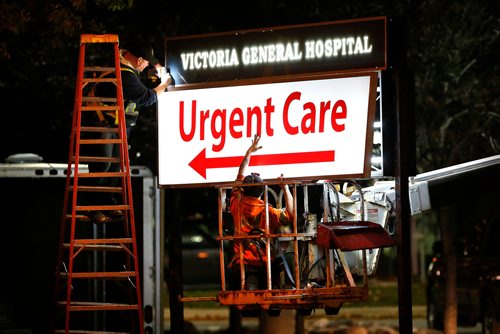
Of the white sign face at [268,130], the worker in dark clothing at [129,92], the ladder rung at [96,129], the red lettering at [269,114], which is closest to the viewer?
the white sign face at [268,130]

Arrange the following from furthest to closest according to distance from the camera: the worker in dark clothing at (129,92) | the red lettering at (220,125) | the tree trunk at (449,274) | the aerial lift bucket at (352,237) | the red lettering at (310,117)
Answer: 1. the tree trunk at (449,274)
2. the worker in dark clothing at (129,92)
3. the red lettering at (220,125)
4. the red lettering at (310,117)
5. the aerial lift bucket at (352,237)

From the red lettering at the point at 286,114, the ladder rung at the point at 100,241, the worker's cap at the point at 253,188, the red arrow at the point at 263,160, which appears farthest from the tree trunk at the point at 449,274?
the ladder rung at the point at 100,241

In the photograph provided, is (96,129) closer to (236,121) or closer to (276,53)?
(236,121)

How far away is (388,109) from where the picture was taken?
8.84m

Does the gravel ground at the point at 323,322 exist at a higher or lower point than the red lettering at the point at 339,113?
lower

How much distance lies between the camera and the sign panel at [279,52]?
916 centimetres

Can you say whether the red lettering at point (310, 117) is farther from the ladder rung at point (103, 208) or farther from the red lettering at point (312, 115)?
the ladder rung at point (103, 208)

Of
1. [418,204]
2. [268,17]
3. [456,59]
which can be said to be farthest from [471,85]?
[418,204]

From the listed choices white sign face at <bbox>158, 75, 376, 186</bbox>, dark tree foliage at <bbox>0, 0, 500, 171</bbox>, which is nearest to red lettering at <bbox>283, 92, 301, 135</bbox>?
white sign face at <bbox>158, 75, 376, 186</bbox>

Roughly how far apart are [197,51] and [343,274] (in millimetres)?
2563

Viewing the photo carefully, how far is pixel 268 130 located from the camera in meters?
9.16

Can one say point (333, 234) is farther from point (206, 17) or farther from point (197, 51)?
point (206, 17)

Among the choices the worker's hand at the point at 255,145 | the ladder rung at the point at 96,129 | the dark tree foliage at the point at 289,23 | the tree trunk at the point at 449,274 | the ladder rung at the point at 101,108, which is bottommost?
the tree trunk at the point at 449,274

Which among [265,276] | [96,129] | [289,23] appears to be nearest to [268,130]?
[265,276]
